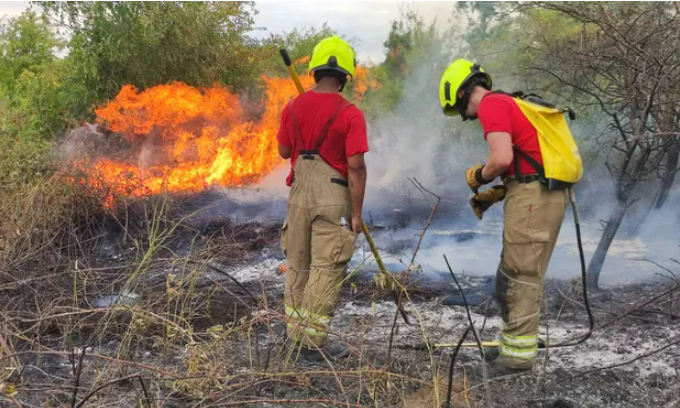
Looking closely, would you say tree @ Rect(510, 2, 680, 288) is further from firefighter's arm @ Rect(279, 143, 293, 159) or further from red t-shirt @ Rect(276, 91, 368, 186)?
firefighter's arm @ Rect(279, 143, 293, 159)

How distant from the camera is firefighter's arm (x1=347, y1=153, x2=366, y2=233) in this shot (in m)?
3.66

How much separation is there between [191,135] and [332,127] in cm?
602

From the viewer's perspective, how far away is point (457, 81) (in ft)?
11.4

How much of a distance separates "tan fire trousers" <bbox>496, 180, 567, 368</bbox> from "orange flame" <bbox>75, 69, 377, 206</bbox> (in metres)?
5.84

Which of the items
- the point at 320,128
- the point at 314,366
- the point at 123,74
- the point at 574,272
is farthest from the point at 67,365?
the point at 123,74

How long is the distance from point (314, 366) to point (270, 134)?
6.28 meters

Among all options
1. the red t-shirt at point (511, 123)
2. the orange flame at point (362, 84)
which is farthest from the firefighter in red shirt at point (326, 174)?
the orange flame at point (362, 84)

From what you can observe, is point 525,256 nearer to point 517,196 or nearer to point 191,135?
point 517,196

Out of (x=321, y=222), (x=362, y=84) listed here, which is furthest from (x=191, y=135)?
(x=321, y=222)

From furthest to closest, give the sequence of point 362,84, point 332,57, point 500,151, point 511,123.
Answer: point 362,84
point 332,57
point 511,123
point 500,151

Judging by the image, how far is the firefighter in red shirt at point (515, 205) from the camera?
3314mm

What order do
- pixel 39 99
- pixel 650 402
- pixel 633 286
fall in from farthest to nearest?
pixel 39 99
pixel 633 286
pixel 650 402

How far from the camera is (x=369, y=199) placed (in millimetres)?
9430

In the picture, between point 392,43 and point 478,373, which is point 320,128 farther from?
point 392,43
